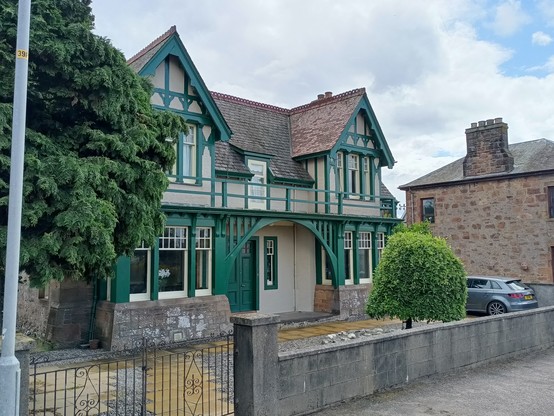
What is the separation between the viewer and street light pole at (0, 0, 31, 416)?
457 centimetres

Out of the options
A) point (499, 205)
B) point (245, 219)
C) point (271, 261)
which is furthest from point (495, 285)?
point (245, 219)

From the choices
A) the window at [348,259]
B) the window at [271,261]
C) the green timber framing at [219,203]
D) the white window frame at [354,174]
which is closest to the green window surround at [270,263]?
the window at [271,261]

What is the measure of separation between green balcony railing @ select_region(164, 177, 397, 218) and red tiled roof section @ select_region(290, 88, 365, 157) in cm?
199

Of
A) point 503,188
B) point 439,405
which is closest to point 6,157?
point 439,405

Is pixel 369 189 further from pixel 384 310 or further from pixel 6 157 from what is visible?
pixel 6 157

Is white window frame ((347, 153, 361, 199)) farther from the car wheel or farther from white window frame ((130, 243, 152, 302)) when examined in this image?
white window frame ((130, 243, 152, 302))

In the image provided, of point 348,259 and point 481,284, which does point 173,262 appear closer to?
point 348,259

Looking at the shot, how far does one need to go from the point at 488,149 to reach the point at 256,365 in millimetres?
22040

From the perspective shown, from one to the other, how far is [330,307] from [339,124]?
7208mm

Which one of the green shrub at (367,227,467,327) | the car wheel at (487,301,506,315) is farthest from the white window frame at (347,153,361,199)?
the green shrub at (367,227,467,327)

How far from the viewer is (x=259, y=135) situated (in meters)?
19.7

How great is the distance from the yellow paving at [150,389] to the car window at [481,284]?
862 centimetres

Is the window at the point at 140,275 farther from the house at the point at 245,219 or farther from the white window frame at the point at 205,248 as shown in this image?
the white window frame at the point at 205,248

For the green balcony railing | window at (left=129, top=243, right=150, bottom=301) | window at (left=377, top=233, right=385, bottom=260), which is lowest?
window at (left=129, top=243, right=150, bottom=301)
